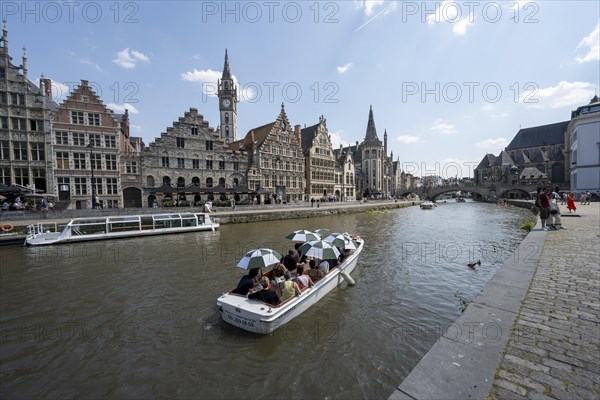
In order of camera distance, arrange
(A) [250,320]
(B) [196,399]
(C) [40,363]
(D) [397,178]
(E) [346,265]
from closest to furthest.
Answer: (B) [196,399]
(C) [40,363]
(A) [250,320]
(E) [346,265]
(D) [397,178]

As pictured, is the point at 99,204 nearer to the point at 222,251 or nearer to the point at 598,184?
the point at 222,251

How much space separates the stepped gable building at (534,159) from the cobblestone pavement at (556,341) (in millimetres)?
87528

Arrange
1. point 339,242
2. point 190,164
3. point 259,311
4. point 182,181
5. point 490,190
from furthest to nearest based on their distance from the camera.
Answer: point 490,190
point 190,164
point 182,181
point 339,242
point 259,311

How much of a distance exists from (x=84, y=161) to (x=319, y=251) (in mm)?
36154

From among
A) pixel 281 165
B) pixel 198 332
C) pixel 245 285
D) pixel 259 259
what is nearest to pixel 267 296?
pixel 245 285

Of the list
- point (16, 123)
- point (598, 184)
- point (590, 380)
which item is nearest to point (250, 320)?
point (590, 380)

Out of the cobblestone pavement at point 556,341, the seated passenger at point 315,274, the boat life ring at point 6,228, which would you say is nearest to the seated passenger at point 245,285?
the seated passenger at point 315,274

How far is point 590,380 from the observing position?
3.57 metres

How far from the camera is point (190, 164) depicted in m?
38.4

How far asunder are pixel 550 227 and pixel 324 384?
17.3 m

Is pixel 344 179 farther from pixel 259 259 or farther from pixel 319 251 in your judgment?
pixel 259 259

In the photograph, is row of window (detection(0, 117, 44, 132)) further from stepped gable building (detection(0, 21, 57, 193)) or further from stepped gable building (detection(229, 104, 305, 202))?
stepped gable building (detection(229, 104, 305, 202))

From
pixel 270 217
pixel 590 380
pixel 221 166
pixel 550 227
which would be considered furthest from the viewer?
pixel 221 166

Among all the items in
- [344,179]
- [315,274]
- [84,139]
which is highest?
[84,139]
